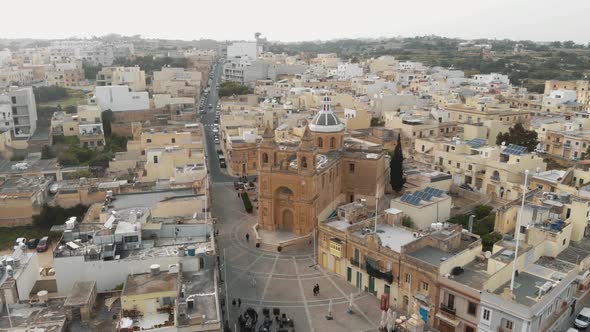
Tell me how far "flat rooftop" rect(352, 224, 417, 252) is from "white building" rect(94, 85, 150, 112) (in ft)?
216

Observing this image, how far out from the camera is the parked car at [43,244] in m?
45.1

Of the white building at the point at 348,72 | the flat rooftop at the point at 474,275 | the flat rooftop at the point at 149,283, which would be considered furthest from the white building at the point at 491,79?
the flat rooftop at the point at 149,283

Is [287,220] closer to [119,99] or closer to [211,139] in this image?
[211,139]

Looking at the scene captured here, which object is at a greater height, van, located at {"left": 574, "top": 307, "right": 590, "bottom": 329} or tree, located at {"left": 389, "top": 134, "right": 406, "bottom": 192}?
tree, located at {"left": 389, "top": 134, "right": 406, "bottom": 192}

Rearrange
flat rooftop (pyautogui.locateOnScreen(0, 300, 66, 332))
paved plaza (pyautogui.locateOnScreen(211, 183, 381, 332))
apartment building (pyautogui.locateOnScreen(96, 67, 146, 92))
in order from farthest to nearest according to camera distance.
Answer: apartment building (pyautogui.locateOnScreen(96, 67, 146, 92)) → paved plaza (pyautogui.locateOnScreen(211, 183, 381, 332)) → flat rooftop (pyautogui.locateOnScreen(0, 300, 66, 332))

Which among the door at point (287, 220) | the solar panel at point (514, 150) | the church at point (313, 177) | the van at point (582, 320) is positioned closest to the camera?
the van at point (582, 320)

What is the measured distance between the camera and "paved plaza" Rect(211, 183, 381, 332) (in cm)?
3316

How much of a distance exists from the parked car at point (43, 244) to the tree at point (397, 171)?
1359 inches

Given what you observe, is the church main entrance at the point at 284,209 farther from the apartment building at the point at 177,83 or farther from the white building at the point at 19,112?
the apartment building at the point at 177,83

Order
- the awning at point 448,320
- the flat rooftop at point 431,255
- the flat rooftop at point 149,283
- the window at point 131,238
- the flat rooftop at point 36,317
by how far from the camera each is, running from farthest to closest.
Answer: the flat rooftop at point 431,255
the window at point 131,238
the awning at point 448,320
the flat rooftop at point 149,283
the flat rooftop at point 36,317

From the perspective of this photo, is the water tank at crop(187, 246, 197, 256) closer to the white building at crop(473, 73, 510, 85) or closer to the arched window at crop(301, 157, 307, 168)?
the arched window at crop(301, 157, 307, 168)

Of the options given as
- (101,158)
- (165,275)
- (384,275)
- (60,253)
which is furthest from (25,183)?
(384,275)

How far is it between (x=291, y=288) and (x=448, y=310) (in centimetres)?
1191

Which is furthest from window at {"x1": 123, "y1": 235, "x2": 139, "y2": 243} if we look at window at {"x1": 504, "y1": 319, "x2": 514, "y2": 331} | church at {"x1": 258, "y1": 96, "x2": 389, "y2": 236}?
window at {"x1": 504, "y1": 319, "x2": 514, "y2": 331}
